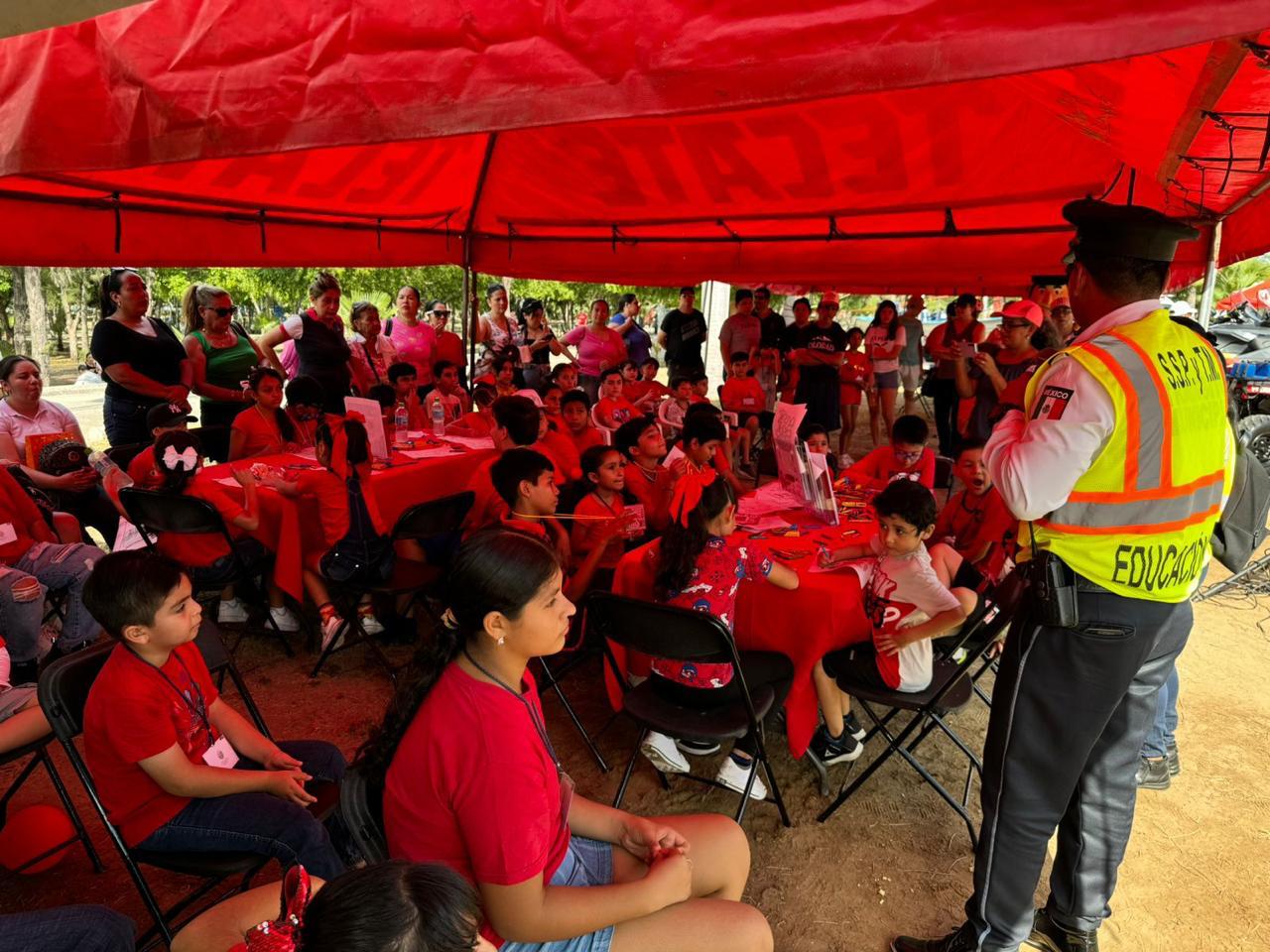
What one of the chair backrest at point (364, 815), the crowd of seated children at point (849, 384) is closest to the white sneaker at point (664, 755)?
the chair backrest at point (364, 815)

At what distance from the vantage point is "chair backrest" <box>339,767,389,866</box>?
1.42m

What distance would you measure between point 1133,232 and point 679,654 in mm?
1564

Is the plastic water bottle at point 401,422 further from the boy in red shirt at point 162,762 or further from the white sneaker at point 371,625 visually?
the boy in red shirt at point 162,762

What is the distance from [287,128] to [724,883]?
78.0 inches

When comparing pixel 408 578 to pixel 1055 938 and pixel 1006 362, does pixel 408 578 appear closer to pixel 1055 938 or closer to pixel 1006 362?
pixel 1055 938

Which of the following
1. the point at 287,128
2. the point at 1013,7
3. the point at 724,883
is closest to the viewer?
the point at 1013,7

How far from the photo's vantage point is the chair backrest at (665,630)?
218cm

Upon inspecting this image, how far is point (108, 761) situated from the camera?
1.81 meters

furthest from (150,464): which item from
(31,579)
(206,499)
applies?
(31,579)

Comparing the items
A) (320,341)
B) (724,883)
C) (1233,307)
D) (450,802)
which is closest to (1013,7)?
(450,802)

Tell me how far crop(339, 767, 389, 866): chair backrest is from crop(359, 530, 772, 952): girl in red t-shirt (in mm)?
26

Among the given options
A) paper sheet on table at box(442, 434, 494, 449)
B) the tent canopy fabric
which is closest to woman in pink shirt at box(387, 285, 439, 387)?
the tent canopy fabric

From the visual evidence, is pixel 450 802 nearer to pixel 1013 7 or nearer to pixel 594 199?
pixel 1013 7

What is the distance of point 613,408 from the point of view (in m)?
5.95
